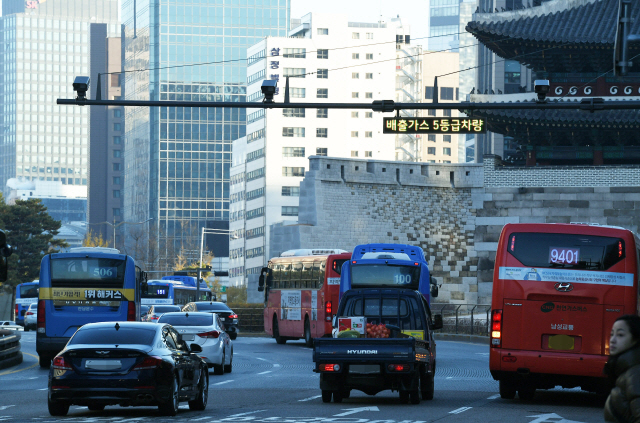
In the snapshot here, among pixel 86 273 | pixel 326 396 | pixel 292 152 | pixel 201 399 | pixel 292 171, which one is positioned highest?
pixel 292 152

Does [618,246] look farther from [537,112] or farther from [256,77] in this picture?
[256,77]

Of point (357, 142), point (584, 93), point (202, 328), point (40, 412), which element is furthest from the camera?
point (357, 142)

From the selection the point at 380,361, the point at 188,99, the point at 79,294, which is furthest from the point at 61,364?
the point at 188,99

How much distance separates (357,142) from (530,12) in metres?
68.4

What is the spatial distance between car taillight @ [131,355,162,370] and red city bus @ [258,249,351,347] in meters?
22.5

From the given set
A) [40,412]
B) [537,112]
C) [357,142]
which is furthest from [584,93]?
[357,142]

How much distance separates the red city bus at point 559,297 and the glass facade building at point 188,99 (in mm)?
137991

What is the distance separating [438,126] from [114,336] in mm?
15835

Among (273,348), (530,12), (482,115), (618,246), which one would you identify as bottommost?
(273,348)

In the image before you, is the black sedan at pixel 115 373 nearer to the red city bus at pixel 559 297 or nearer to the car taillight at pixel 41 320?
the red city bus at pixel 559 297

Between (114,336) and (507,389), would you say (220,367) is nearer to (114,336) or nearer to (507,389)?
(507,389)

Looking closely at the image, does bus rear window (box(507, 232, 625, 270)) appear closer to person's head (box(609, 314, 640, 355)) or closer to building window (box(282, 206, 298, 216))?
A: person's head (box(609, 314, 640, 355))

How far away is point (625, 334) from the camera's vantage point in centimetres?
776

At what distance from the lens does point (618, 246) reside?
18406mm
